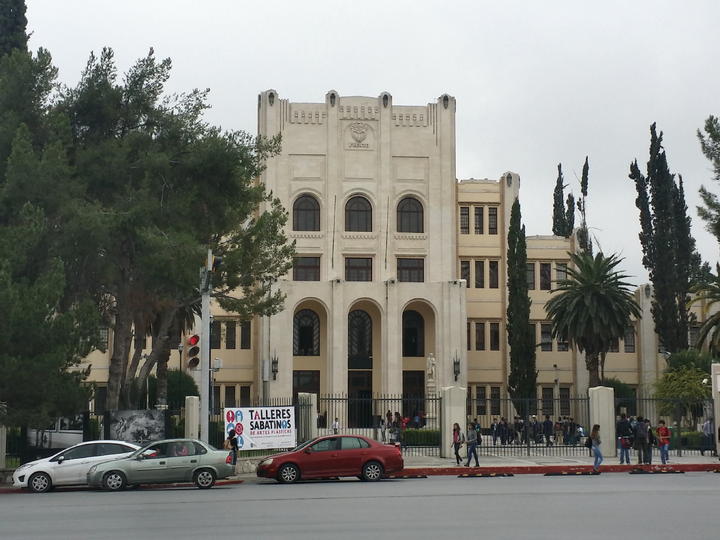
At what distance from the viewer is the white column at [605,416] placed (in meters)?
35.7

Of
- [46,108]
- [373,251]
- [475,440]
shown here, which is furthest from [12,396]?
[373,251]

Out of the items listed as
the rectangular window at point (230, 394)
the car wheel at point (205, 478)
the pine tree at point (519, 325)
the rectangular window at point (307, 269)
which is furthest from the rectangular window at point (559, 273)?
the car wheel at point (205, 478)

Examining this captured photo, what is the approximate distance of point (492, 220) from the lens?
60.2m

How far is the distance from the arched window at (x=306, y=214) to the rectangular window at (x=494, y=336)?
1206 centimetres

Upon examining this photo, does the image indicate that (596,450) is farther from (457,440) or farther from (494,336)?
(494,336)

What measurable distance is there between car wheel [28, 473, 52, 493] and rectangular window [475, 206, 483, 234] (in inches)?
1546

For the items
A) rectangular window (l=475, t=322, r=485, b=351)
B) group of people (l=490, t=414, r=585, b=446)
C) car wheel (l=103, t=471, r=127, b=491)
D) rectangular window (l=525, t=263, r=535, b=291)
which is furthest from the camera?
rectangular window (l=525, t=263, r=535, b=291)

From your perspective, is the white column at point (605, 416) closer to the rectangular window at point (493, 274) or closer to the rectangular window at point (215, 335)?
the rectangular window at point (215, 335)

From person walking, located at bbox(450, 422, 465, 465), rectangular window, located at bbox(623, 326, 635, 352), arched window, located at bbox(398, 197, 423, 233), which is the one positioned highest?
arched window, located at bbox(398, 197, 423, 233)

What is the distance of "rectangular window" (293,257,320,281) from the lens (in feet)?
187

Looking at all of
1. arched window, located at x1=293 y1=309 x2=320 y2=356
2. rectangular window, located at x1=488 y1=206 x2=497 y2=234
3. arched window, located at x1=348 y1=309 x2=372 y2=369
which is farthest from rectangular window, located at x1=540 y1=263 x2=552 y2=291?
arched window, located at x1=293 y1=309 x2=320 y2=356

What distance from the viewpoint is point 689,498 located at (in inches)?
763

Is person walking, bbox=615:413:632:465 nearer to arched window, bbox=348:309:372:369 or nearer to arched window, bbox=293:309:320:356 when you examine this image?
arched window, bbox=348:309:372:369

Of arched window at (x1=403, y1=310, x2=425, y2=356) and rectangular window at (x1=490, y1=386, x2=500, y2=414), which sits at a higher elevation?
arched window at (x1=403, y1=310, x2=425, y2=356)
